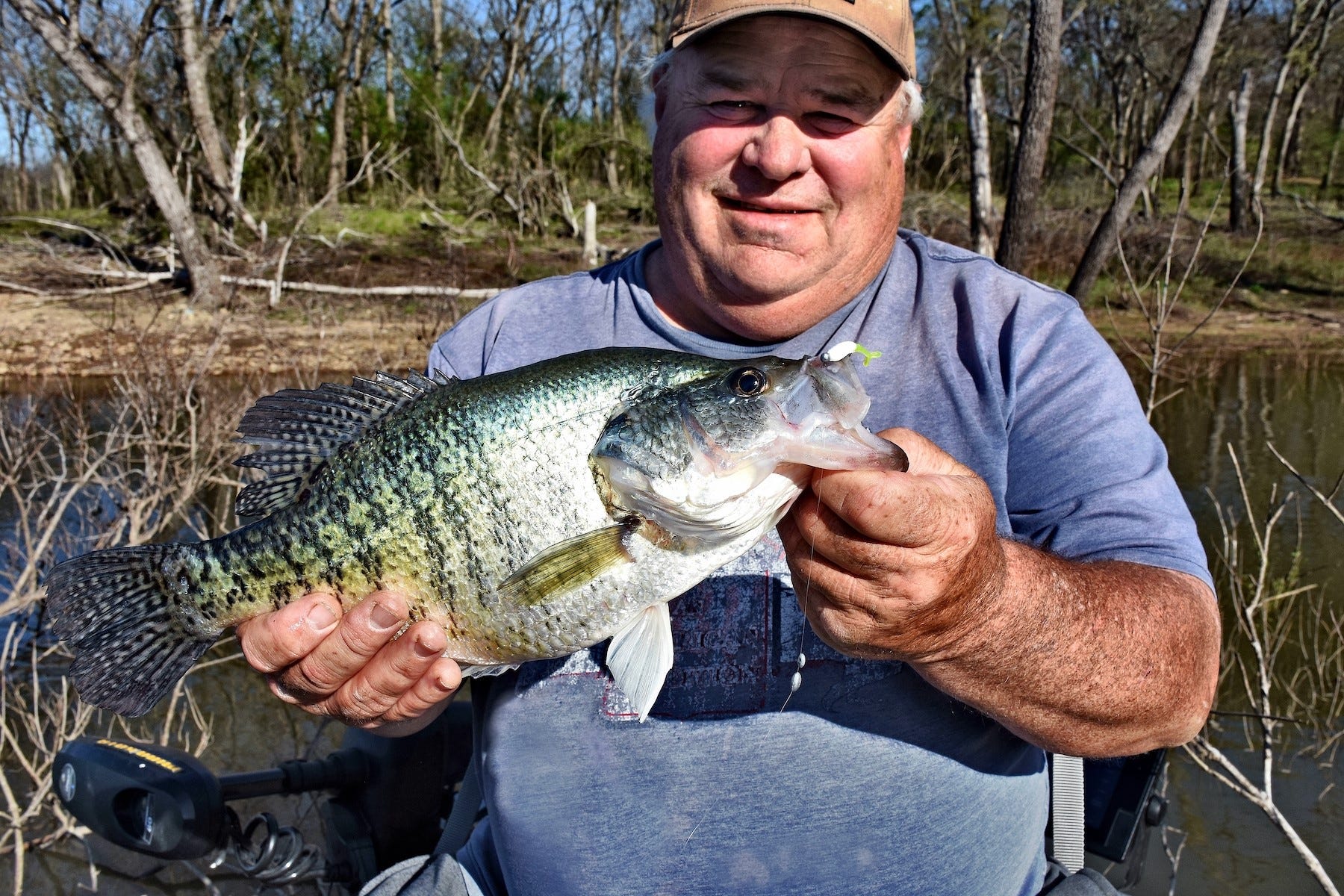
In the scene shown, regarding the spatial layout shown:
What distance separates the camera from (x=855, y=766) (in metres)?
2.05

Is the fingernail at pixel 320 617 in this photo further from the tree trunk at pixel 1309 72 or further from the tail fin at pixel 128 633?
the tree trunk at pixel 1309 72

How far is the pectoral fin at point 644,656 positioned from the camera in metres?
1.86

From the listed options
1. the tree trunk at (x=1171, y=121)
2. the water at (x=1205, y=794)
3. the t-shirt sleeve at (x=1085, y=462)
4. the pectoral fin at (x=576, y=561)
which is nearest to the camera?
the pectoral fin at (x=576, y=561)

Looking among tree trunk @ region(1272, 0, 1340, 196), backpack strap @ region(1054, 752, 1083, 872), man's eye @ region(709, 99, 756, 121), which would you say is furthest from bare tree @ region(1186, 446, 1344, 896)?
tree trunk @ region(1272, 0, 1340, 196)

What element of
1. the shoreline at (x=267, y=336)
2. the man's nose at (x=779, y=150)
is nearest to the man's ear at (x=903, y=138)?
the man's nose at (x=779, y=150)

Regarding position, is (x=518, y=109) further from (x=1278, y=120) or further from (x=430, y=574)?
(x=1278, y=120)

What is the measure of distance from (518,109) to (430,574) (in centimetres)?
2405

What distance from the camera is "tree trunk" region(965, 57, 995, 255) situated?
399 inches

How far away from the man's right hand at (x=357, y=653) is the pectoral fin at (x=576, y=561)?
0.24 m

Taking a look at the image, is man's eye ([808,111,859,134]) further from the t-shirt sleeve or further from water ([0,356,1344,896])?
water ([0,356,1344,896])

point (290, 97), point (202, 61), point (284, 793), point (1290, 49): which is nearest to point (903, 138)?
point (284, 793)

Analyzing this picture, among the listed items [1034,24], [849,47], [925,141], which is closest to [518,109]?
[925,141]

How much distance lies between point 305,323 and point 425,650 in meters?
12.4

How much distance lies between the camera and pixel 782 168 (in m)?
2.27
